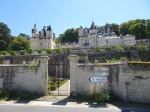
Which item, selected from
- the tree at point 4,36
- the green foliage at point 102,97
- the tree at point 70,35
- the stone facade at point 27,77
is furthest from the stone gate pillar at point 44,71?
the tree at point 70,35

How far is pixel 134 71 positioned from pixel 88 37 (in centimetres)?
4827

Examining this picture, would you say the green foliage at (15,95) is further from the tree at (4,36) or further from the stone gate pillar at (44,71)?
the tree at (4,36)

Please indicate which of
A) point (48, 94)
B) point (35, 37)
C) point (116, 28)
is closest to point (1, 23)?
point (35, 37)

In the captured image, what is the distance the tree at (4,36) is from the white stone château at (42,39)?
9.75 m

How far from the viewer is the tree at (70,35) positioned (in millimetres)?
79625

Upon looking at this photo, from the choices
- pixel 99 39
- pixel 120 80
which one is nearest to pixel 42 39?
pixel 99 39

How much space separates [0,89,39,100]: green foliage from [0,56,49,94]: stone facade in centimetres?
63

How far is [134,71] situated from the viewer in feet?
43.1

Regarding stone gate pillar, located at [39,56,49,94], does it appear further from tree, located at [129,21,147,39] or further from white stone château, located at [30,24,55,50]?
tree, located at [129,21,147,39]

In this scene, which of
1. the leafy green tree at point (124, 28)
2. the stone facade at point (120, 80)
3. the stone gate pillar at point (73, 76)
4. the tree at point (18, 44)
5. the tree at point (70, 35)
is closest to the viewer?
the stone facade at point (120, 80)

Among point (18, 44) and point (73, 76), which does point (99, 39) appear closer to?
point (18, 44)

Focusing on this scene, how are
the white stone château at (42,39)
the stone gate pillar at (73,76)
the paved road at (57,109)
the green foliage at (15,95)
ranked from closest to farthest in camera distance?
the paved road at (57,109), the green foliage at (15,95), the stone gate pillar at (73,76), the white stone château at (42,39)

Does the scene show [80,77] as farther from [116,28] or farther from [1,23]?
[116,28]

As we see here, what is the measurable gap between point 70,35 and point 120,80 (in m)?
68.4
